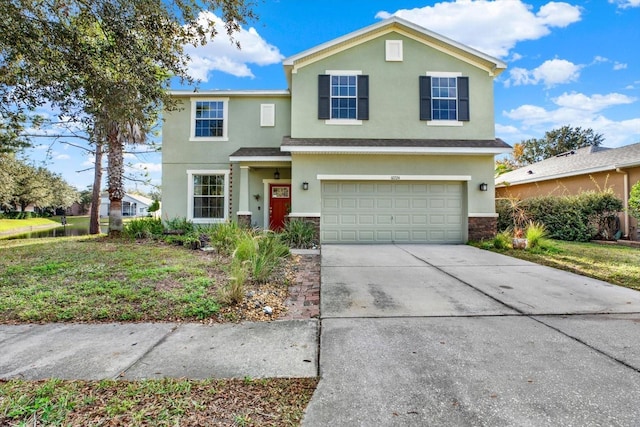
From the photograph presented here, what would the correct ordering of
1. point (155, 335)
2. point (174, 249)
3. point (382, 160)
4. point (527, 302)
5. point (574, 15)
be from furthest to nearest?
point (574, 15)
point (382, 160)
point (174, 249)
point (527, 302)
point (155, 335)

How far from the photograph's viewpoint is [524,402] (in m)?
2.38

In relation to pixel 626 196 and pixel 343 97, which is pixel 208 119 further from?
pixel 626 196

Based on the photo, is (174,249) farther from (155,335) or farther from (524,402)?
(524,402)

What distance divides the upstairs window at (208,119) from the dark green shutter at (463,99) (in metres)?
8.95

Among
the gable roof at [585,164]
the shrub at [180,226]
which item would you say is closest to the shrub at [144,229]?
the shrub at [180,226]

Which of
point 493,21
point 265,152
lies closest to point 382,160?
point 265,152

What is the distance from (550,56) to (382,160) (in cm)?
1325

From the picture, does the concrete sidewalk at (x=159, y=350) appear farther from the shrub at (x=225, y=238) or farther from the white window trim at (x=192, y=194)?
the white window trim at (x=192, y=194)

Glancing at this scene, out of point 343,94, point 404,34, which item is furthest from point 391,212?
point 404,34

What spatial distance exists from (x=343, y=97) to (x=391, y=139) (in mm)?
2298

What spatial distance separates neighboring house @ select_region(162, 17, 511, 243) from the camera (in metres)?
11.0

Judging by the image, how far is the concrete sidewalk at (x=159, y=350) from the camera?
2850mm

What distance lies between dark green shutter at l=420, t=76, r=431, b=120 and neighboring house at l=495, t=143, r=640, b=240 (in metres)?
8.17

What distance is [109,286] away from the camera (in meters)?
5.34
